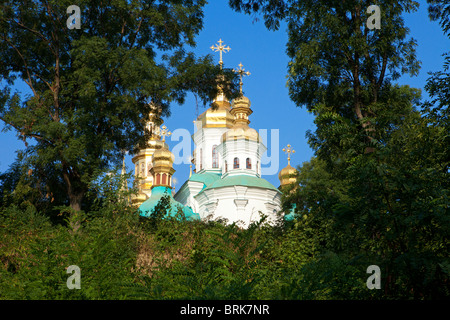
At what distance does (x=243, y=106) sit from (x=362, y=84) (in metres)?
26.7

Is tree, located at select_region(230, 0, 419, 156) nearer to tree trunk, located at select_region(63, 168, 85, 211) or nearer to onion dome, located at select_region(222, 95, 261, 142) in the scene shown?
tree trunk, located at select_region(63, 168, 85, 211)

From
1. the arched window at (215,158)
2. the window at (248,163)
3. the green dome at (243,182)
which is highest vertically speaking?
the arched window at (215,158)

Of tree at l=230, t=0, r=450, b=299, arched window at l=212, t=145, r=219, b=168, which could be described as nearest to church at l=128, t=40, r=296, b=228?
arched window at l=212, t=145, r=219, b=168

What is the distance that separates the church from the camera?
36.8 m

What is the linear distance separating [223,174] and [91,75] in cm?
2667

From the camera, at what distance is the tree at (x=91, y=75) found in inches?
540

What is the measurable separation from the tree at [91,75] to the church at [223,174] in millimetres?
16559

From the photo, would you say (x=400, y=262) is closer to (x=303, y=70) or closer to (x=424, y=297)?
(x=424, y=297)

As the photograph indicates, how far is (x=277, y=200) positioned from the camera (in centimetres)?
3772

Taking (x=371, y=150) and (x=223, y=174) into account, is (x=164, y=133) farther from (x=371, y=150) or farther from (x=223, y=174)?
(x=371, y=150)

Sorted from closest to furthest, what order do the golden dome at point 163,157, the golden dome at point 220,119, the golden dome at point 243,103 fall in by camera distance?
the golden dome at point 163,157 < the golden dome at point 243,103 < the golden dome at point 220,119

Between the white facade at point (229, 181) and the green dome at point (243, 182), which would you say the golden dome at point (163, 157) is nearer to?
the white facade at point (229, 181)

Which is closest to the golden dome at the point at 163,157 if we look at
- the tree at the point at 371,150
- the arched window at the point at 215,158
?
the arched window at the point at 215,158

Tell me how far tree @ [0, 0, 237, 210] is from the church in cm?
1656
